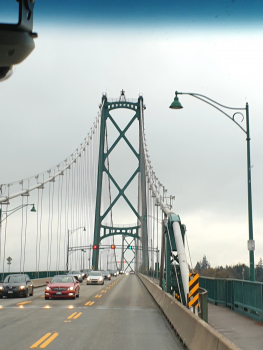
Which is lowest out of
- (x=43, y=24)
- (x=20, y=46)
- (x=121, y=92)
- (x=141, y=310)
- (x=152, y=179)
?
(x=141, y=310)

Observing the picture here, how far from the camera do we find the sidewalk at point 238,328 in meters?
11.4

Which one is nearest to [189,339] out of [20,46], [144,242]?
[20,46]

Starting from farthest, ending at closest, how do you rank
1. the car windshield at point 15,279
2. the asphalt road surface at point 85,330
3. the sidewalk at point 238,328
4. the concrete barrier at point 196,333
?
the car windshield at point 15,279 < the sidewalk at point 238,328 < the asphalt road surface at point 85,330 < the concrete barrier at point 196,333

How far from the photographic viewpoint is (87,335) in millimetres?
12641

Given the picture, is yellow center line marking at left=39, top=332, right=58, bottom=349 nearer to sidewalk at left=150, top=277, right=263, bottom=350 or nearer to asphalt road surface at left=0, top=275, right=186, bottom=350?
asphalt road surface at left=0, top=275, right=186, bottom=350

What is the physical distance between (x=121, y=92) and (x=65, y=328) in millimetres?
81154

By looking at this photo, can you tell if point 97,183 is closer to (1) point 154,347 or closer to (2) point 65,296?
(2) point 65,296

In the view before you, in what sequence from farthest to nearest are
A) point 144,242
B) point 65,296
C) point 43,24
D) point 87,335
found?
point 144,242
point 65,296
point 87,335
point 43,24

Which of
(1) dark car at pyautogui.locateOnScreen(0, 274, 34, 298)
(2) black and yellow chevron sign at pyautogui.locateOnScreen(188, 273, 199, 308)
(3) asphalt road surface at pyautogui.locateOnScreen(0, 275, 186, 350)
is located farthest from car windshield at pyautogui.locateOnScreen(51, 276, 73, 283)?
(2) black and yellow chevron sign at pyautogui.locateOnScreen(188, 273, 199, 308)

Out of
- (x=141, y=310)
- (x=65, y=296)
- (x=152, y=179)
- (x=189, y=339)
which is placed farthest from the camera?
(x=152, y=179)

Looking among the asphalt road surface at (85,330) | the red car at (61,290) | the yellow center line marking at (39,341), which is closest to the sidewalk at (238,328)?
the asphalt road surface at (85,330)

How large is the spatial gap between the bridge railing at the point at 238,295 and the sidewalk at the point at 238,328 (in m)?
0.29

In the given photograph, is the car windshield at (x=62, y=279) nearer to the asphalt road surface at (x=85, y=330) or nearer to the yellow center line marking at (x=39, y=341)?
the asphalt road surface at (x=85, y=330)

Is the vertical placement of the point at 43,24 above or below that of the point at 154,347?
above
